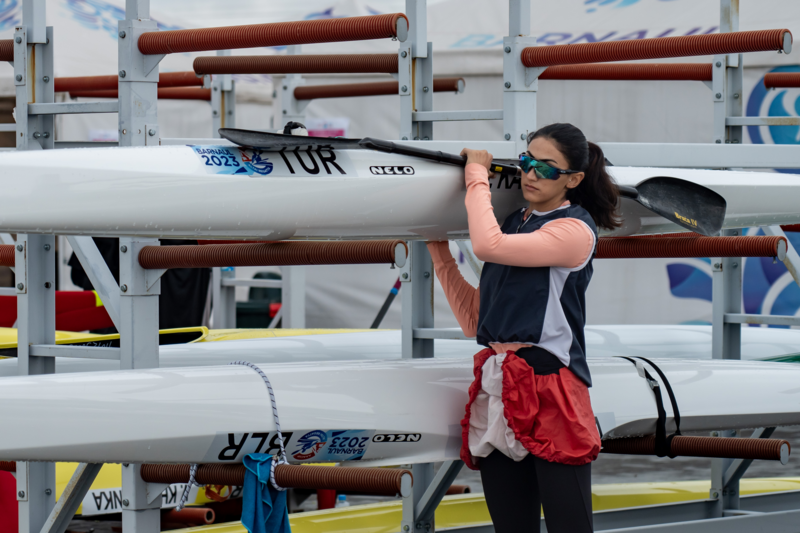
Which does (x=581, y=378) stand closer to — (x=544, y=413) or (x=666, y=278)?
(x=544, y=413)

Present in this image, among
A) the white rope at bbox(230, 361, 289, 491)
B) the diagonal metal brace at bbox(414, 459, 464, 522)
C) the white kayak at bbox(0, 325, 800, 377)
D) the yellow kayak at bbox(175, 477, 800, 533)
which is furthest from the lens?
the white kayak at bbox(0, 325, 800, 377)

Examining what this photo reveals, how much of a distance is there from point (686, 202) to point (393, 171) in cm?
84

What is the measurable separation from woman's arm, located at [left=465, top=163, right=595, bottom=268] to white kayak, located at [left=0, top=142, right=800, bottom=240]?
29 cm

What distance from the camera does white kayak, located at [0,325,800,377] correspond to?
3.76m

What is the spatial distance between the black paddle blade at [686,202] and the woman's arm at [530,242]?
525mm

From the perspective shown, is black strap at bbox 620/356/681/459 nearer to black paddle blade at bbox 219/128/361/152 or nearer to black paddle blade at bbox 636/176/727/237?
black paddle blade at bbox 636/176/727/237

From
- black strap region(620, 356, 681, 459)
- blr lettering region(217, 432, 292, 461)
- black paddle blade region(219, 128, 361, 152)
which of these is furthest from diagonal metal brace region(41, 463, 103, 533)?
black strap region(620, 356, 681, 459)

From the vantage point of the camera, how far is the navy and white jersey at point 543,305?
6.81ft

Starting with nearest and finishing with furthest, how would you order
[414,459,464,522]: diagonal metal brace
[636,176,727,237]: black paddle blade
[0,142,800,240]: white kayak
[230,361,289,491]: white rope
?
1. [0,142,800,240]: white kayak
2. [230,361,289,491]: white rope
3. [636,176,727,237]: black paddle blade
4. [414,459,464,522]: diagonal metal brace

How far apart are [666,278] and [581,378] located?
5.20 meters

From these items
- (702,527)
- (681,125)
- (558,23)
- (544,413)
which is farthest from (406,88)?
(558,23)

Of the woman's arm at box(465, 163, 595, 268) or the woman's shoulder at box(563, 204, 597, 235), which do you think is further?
the woman's shoulder at box(563, 204, 597, 235)

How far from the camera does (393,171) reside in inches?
92.4

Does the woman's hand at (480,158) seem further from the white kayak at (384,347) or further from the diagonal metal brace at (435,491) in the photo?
the white kayak at (384,347)
